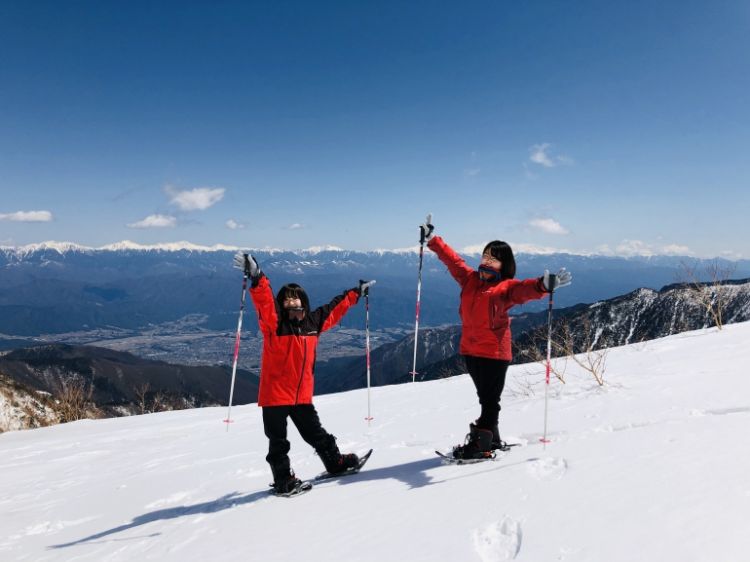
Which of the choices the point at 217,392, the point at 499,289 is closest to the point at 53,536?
the point at 499,289

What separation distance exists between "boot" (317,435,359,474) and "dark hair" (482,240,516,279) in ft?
9.90

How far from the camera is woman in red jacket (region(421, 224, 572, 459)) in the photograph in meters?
4.86

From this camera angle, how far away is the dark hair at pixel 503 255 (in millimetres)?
5082

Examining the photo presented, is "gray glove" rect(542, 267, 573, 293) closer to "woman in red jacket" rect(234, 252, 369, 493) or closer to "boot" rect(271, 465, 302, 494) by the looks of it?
"woman in red jacket" rect(234, 252, 369, 493)

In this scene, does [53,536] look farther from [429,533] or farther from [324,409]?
[324,409]

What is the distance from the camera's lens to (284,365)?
4980 millimetres

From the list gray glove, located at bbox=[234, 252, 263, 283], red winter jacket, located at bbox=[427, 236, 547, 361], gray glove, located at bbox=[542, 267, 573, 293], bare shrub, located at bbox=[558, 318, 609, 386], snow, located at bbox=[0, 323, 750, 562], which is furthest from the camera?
bare shrub, located at bbox=[558, 318, 609, 386]

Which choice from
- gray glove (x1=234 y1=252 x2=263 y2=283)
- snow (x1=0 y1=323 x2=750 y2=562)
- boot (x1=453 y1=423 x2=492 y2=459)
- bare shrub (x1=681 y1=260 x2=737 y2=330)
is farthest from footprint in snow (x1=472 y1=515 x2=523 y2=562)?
bare shrub (x1=681 y1=260 x2=737 y2=330)

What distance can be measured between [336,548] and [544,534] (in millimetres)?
1618

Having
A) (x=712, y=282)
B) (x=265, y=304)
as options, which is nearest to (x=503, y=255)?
(x=265, y=304)

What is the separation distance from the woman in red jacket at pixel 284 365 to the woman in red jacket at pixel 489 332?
1.91 m

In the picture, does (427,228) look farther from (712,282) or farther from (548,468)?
(712,282)

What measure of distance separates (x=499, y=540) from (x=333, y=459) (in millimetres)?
2844

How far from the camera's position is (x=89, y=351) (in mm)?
176250
